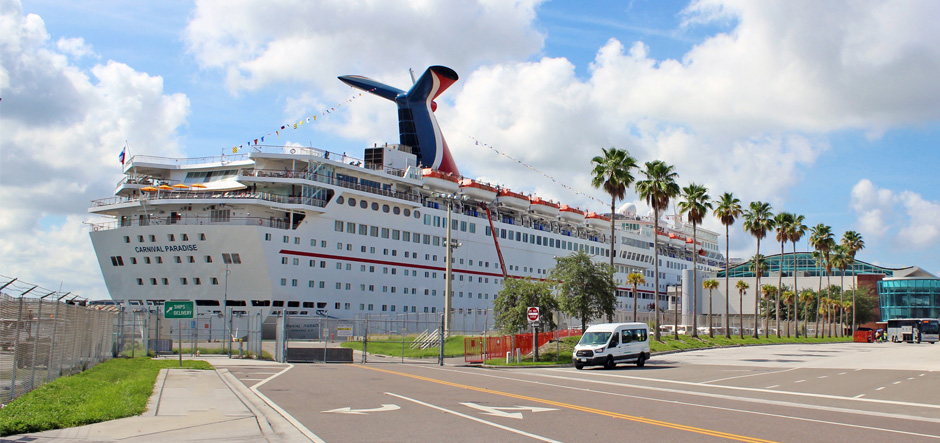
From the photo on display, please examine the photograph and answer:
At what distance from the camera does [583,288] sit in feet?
130

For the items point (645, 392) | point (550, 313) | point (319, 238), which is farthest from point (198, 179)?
point (645, 392)

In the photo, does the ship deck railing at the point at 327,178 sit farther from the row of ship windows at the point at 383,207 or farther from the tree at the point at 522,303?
the tree at the point at 522,303

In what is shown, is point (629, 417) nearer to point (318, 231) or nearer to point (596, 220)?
point (318, 231)

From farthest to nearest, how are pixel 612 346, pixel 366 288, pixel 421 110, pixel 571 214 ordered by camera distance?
pixel 571 214, pixel 421 110, pixel 366 288, pixel 612 346

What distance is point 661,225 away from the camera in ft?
332

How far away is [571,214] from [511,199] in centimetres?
1108

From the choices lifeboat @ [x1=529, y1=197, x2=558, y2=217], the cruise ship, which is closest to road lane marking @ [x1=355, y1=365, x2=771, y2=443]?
the cruise ship

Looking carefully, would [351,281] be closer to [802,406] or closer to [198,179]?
[198,179]

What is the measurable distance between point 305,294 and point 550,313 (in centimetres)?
1879

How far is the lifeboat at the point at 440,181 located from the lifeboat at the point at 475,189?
745mm

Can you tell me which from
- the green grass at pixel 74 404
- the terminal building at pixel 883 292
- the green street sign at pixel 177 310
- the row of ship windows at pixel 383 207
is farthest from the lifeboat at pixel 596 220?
the green grass at pixel 74 404

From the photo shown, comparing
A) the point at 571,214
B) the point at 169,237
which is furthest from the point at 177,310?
the point at 571,214

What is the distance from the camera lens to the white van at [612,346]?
29.7 m

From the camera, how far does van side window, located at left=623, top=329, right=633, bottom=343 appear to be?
101 feet
